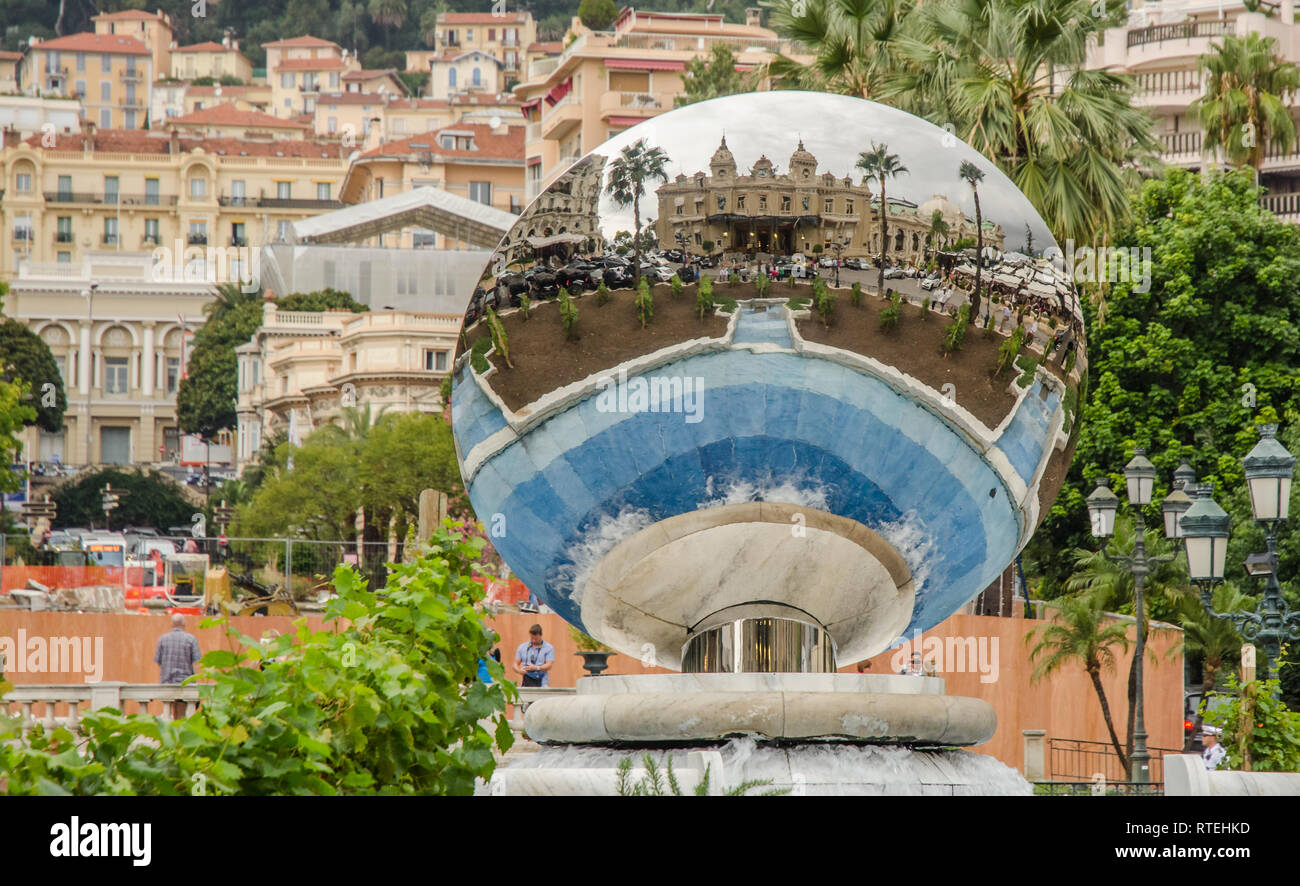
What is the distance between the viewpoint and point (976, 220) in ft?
22.6

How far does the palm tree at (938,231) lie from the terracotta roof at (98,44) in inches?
7362

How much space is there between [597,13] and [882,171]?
90.7 metres

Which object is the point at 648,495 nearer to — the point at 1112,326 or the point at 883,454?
the point at 883,454

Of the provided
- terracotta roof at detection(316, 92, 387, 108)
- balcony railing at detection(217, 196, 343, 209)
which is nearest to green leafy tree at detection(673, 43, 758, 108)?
balcony railing at detection(217, 196, 343, 209)

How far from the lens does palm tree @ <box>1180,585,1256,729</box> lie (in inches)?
988

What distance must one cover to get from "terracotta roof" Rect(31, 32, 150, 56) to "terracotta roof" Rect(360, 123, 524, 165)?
7718cm

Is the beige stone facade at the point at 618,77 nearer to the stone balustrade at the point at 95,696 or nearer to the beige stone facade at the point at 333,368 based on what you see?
the beige stone facade at the point at 333,368

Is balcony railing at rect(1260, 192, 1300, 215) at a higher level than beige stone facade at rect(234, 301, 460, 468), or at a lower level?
higher

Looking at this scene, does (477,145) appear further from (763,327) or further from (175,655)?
(763,327)

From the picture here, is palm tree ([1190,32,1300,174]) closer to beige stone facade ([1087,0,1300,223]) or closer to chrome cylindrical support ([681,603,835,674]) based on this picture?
beige stone facade ([1087,0,1300,223])

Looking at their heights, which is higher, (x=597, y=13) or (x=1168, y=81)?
(x=597, y=13)

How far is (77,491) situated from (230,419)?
48.8 feet

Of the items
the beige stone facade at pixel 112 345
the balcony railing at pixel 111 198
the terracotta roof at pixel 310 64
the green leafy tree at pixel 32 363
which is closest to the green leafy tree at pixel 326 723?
the green leafy tree at pixel 32 363

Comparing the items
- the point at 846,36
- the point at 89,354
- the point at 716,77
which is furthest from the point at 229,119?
the point at 846,36
